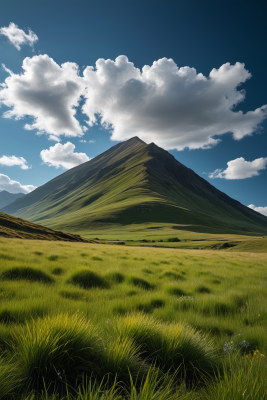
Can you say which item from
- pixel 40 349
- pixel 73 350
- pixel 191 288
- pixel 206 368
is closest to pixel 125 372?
pixel 73 350

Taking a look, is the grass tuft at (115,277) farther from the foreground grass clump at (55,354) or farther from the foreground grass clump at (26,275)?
the foreground grass clump at (55,354)

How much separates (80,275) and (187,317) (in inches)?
149

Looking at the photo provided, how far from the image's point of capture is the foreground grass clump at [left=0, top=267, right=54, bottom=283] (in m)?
6.02

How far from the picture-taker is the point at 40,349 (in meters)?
2.09

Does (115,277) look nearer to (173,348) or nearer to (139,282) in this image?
(139,282)

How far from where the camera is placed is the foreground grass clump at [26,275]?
6.02m

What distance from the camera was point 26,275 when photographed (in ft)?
20.8

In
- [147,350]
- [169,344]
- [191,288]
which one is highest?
[169,344]

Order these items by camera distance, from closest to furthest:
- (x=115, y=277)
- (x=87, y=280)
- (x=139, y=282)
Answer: (x=87, y=280)
(x=139, y=282)
(x=115, y=277)

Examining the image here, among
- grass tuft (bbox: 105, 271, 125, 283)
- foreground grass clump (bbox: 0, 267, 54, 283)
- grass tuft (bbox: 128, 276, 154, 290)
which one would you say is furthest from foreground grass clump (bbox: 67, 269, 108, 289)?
grass tuft (bbox: 128, 276, 154, 290)

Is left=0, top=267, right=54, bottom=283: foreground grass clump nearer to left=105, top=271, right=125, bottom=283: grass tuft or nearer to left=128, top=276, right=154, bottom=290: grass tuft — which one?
left=105, top=271, right=125, bottom=283: grass tuft

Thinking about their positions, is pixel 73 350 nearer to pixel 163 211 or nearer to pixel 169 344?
pixel 169 344

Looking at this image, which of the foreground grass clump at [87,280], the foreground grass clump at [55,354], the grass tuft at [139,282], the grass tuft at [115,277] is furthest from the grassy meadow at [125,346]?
the grass tuft at [115,277]

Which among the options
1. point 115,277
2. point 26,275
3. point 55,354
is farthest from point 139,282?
point 55,354
